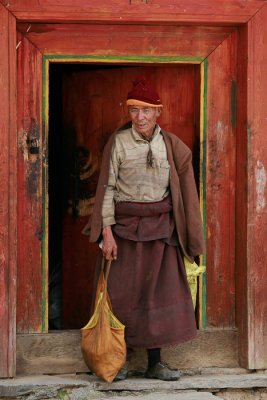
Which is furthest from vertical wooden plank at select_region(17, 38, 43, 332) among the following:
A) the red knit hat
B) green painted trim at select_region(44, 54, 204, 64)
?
the red knit hat

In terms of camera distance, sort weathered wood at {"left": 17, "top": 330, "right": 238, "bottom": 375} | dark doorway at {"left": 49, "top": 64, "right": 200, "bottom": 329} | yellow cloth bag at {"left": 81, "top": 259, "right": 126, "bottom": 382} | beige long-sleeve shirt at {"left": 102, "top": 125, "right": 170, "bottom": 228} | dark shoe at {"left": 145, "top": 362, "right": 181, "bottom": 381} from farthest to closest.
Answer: dark doorway at {"left": 49, "top": 64, "right": 200, "bottom": 329}, weathered wood at {"left": 17, "top": 330, "right": 238, "bottom": 375}, dark shoe at {"left": 145, "top": 362, "right": 181, "bottom": 381}, beige long-sleeve shirt at {"left": 102, "top": 125, "right": 170, "bottom": 228}, yellow cloth bag at {"left": 81, "top": 259, "right": 126, "bottom": 382}

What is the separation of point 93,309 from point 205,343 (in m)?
0.84

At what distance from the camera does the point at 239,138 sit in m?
7.51

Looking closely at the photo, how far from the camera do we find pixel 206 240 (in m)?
7.59

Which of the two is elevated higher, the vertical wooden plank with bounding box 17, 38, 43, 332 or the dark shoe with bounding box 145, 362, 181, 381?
the vertical wooden plank with bounding box 17, 38, 43, 332

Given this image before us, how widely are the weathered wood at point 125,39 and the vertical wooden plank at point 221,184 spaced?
0.38 feet

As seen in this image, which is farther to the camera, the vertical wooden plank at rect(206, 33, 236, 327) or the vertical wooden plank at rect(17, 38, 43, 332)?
the vertical wooden plank at rect(206, 33, 236, 327)

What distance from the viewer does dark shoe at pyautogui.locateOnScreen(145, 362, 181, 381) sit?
730cm

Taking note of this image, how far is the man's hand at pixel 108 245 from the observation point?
7.19 metres

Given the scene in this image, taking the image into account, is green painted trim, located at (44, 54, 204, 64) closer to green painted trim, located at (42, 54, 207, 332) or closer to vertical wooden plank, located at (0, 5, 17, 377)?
green painted trim, located at (42, 54, 207, 332)

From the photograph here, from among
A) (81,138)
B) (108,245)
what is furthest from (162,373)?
(81,138)

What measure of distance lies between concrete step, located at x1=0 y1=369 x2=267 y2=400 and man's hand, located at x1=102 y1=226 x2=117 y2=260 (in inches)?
32.5

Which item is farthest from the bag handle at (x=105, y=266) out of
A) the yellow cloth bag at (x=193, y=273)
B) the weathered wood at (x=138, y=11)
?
the weathered wood at (x=138, y=11)

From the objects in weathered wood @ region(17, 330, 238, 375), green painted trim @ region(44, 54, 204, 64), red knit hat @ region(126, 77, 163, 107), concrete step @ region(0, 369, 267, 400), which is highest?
green painted trim @ region(44, 54, 204, 64)
